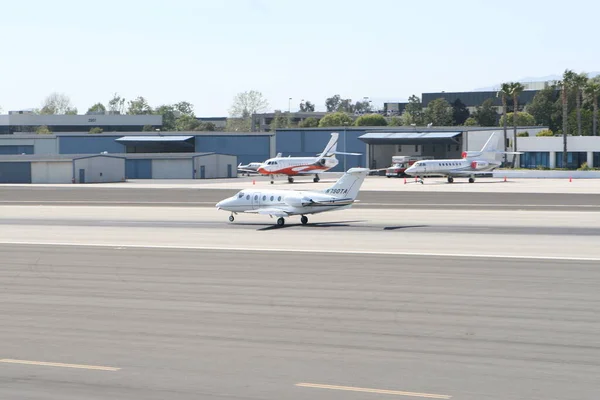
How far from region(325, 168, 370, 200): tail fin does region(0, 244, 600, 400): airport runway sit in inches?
522

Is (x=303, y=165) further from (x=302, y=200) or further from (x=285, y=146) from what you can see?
(x=302, y=200)

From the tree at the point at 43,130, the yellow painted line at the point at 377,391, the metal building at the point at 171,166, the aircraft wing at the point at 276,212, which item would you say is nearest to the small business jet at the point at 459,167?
the metal building at the point at 171,166

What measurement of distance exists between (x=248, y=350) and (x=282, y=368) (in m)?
1.75

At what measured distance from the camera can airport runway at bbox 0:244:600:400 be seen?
15.8 metres

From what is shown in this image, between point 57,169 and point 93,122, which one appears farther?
point 93,122

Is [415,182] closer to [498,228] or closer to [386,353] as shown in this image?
[498,228]

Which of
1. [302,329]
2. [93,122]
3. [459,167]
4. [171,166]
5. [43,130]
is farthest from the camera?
[93,122]

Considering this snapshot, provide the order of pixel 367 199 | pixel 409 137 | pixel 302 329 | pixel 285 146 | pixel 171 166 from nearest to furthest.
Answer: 1. pixel 302 329
2. pixel 367 199
3. pixel 171 166
4. pixel 409 137
5. pixel 285 146

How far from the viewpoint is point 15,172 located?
10906cm

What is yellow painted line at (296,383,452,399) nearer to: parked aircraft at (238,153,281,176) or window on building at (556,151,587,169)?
window on building at (556,151,587,169)

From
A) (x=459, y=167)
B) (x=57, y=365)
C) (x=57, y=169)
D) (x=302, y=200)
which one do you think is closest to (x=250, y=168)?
(x=57, y=169)

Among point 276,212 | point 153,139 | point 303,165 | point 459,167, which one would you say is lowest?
point 276,212

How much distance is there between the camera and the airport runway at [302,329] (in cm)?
1583

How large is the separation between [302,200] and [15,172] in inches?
2836
